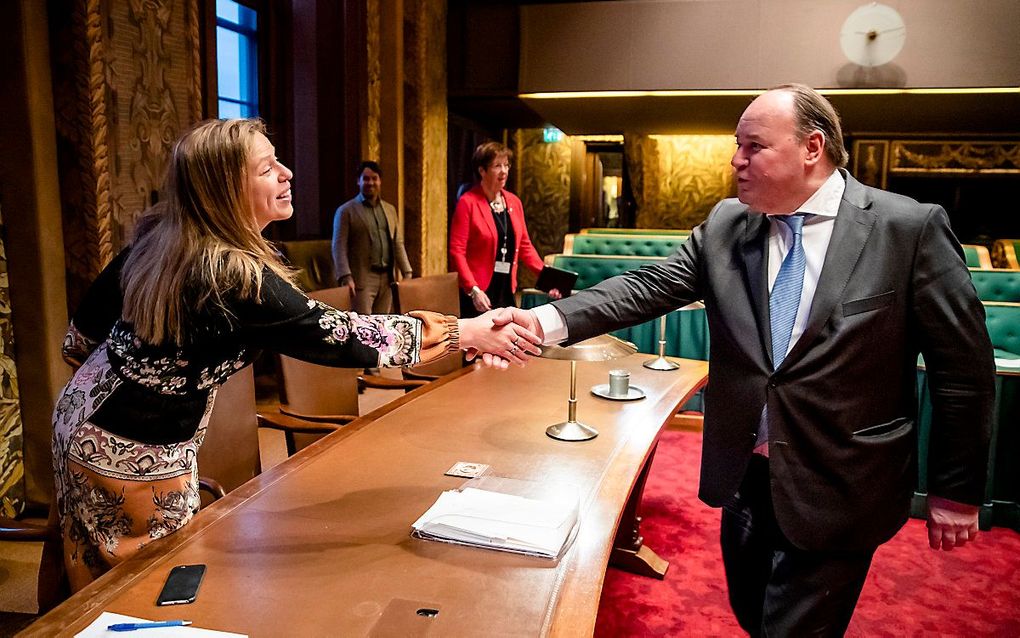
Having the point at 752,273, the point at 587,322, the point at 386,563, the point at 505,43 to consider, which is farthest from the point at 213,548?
the point at 505,43

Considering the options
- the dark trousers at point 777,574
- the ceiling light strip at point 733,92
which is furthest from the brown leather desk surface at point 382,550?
the ceiling light strip at point 733,92

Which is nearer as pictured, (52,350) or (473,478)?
(473,478)

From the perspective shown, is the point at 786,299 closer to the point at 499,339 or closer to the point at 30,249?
the point at 499,339

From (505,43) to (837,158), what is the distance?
21.8 feet

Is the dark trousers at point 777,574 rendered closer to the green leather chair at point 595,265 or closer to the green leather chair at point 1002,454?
the green leather chair at point 1002,454

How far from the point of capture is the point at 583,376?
9.02 ft

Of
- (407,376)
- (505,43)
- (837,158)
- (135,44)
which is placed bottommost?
(407,376)

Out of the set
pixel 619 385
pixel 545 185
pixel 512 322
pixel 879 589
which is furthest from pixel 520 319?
pixel 545 185

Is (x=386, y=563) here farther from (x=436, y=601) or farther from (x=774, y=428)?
(x=774, y=428)

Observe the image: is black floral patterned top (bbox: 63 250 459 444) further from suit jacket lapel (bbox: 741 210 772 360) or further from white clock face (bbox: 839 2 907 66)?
white clock face (bbox: 839 2 907 66)

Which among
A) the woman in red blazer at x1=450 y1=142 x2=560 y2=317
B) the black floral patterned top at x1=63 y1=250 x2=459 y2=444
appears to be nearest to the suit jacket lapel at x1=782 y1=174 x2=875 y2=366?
the black floral patterned top at x1=63 y1=250 x2=459 y2=444

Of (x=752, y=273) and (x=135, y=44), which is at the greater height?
(x=135, y=44)

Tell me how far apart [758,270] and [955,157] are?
10418 mm

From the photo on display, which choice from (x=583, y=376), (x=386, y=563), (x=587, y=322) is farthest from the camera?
(x=583, y=376)
